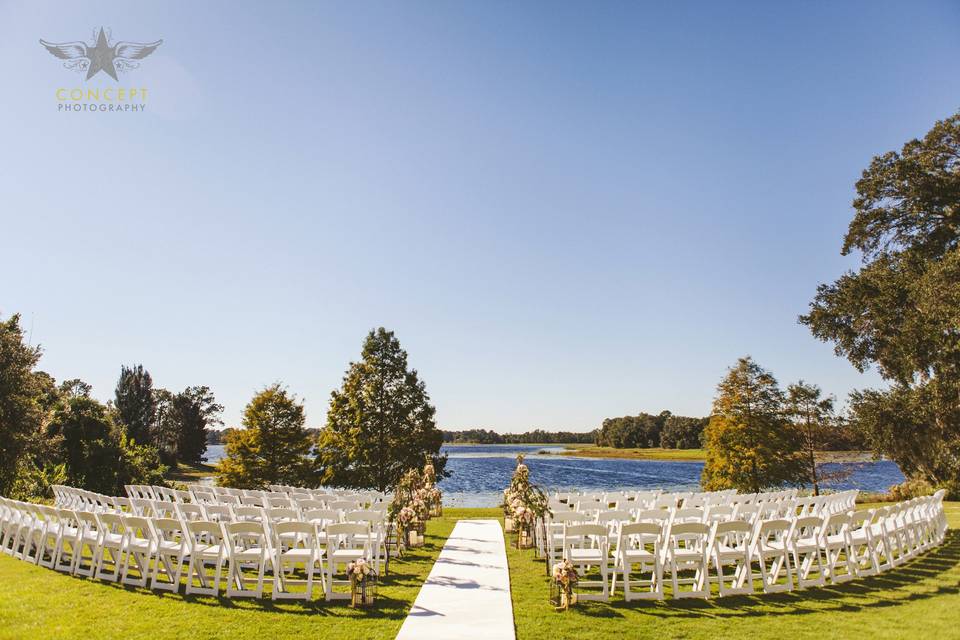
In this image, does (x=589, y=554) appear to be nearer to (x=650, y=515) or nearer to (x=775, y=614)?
(x=650, y=515)

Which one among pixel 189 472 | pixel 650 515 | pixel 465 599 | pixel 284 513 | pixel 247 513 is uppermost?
pixel 650 515

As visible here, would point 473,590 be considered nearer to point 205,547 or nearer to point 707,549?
point 707,549

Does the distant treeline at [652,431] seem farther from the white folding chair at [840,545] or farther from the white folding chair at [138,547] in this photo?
the white folding chair at [138,547]

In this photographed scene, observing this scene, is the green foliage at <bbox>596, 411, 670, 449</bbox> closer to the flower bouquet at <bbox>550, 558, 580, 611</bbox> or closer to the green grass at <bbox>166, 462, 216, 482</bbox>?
the green grass at <bbox>166, 462, 216, 482</bbox>

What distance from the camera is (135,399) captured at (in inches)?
2194

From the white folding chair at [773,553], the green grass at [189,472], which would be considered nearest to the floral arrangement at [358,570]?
the white folding chair at [773,553]

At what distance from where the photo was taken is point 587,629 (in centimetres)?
614

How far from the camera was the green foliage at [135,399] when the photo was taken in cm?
5484

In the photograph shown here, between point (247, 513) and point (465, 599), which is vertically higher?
point (247, 513)

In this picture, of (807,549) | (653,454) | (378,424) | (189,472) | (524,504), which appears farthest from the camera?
(653,454)

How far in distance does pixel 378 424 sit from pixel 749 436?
17319 millimetres

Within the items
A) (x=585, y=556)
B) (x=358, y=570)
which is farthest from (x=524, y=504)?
(x=358, y=570)

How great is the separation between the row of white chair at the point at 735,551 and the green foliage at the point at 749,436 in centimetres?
1466

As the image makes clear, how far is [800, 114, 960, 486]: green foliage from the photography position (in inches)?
654
